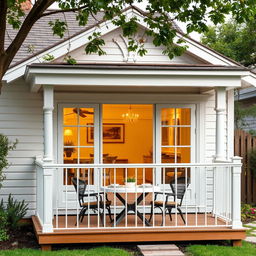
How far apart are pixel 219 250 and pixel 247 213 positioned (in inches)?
135

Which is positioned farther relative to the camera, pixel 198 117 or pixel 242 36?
pixel 242 36

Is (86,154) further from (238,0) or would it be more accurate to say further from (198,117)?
(238,0)

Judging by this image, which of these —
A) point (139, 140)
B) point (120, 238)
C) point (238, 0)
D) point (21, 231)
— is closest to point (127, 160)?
point (139, 140)

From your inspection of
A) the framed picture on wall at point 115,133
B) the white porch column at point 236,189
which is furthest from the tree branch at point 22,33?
the framed picture on wall at point 115,133

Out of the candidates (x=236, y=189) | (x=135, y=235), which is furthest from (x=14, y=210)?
(x=236, y=189)

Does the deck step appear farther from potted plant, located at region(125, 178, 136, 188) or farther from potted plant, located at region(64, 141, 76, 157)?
potted plant, located at region(64, 141, 76, 157)

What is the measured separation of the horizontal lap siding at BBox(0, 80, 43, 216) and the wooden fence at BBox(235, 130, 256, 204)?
5004 millimetres

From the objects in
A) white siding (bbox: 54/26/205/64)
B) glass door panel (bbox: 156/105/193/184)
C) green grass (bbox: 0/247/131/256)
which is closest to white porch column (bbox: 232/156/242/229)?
green grass (bbox: 0/247/131/256)

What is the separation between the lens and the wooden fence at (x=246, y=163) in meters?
12.1

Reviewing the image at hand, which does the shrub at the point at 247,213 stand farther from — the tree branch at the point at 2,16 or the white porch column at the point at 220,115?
the tree branch at the point at 2,16

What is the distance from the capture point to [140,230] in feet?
26.7

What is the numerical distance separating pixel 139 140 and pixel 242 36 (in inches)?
192

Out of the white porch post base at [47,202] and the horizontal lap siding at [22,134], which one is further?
the horizontal lap siding at [22,134]

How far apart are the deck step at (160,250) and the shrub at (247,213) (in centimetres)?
309
